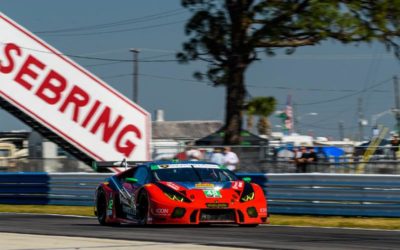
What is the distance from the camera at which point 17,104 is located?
30.8 m

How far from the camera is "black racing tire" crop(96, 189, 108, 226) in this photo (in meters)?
14.9

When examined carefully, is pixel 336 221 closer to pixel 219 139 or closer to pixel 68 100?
pixel 68 100

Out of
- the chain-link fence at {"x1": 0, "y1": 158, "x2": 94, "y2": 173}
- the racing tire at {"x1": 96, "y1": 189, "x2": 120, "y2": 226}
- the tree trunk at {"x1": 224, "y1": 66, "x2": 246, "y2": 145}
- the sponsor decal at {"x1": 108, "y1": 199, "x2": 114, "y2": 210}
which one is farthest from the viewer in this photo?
the tree trunk at {"x1": 224, "y1": 66, "x2": 246, "y2": 145}

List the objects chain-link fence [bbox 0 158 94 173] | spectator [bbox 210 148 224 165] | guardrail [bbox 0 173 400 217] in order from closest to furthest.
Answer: guardrail [bbox 0 173 400 217] < spectator [bbox 210 148 224 165] < chain-link fence [bbox 0 158 94 173]

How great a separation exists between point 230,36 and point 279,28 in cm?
171

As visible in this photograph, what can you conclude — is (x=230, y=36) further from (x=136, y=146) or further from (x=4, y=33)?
(x=4, y=33)

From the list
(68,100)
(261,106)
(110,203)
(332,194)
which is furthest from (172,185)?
(68,100)

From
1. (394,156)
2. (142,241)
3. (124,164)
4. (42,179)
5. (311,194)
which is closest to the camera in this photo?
(142,241)

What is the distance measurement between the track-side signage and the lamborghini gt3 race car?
17.0 meters

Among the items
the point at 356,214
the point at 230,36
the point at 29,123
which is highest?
the point at 230,36

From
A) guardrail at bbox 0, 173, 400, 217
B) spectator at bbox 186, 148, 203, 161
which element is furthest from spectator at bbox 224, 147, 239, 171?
guardrail at bbox 0, 173, 400, 217

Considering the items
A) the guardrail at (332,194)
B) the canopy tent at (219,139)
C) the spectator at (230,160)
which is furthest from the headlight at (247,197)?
the canopy tent at (219,139)

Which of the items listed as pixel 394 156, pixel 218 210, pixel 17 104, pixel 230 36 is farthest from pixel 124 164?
pixel 17 104

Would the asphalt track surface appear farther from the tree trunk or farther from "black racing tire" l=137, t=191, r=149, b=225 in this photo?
the tree trunk
